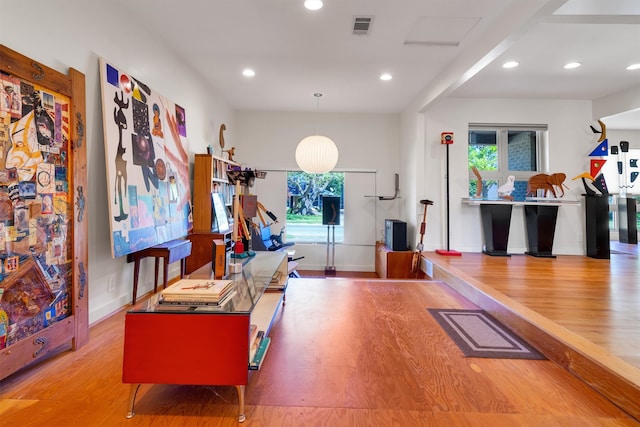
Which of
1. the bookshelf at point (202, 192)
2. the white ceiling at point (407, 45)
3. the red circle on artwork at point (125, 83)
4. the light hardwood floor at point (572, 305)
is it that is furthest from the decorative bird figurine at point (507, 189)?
the red circle on artwork at point (125, 83)

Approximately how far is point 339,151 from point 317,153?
2.15 m

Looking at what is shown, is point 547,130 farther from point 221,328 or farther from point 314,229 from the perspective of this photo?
point 221,328

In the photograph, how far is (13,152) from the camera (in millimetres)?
1650

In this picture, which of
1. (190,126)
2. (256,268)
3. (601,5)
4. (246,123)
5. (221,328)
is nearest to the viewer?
(221,328)

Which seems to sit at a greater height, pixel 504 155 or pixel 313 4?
pixel 313 4

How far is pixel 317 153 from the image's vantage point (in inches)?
155

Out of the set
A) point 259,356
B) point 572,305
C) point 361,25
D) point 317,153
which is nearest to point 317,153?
point 317,153

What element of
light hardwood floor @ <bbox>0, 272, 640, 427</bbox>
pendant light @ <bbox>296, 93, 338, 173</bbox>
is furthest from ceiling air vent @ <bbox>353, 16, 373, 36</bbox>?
light hardwood floor @ <bbox>0, 272, 640, 427</bbox>

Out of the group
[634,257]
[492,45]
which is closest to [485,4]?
[492,45]

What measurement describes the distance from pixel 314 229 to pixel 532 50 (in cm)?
435

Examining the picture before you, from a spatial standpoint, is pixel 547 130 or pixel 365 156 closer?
pixel 547 130

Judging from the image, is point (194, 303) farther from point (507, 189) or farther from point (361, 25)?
point (507, 189)

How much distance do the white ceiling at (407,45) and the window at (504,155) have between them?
615 mm

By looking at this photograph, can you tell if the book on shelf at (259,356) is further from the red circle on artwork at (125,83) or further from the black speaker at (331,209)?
the black speaker at (331,209)
